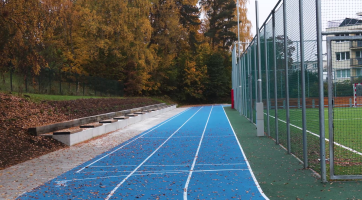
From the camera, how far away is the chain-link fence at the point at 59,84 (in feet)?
70.0

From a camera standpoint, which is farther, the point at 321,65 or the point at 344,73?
the point at 344,73

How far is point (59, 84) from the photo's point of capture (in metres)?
29.1

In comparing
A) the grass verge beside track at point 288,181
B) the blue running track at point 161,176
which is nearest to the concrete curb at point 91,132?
the blue running track at point 161,176

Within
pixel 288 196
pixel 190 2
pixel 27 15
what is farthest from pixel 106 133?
pixel 190 2

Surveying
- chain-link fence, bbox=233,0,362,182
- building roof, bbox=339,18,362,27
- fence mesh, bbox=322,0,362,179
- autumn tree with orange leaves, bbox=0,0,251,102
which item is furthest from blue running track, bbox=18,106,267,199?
autumn tree with orange leaves, bbox=0,0,251,102

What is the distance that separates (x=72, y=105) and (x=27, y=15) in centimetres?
939

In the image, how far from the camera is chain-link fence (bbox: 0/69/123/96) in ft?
70.0

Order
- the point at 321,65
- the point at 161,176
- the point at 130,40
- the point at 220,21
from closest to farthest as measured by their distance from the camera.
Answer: the point at 321,65 → the point at 161,176 → the point at 130,40 → the point at 220,21

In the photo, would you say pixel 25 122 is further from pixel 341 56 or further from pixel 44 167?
pixel 341 56

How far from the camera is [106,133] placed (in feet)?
56.7

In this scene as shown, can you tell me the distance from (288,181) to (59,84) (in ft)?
81.9

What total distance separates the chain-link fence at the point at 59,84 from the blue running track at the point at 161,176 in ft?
36.0

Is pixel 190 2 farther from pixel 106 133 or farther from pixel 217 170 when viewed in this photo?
pixel 217 170

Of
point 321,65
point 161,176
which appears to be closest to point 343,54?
point 321,65
